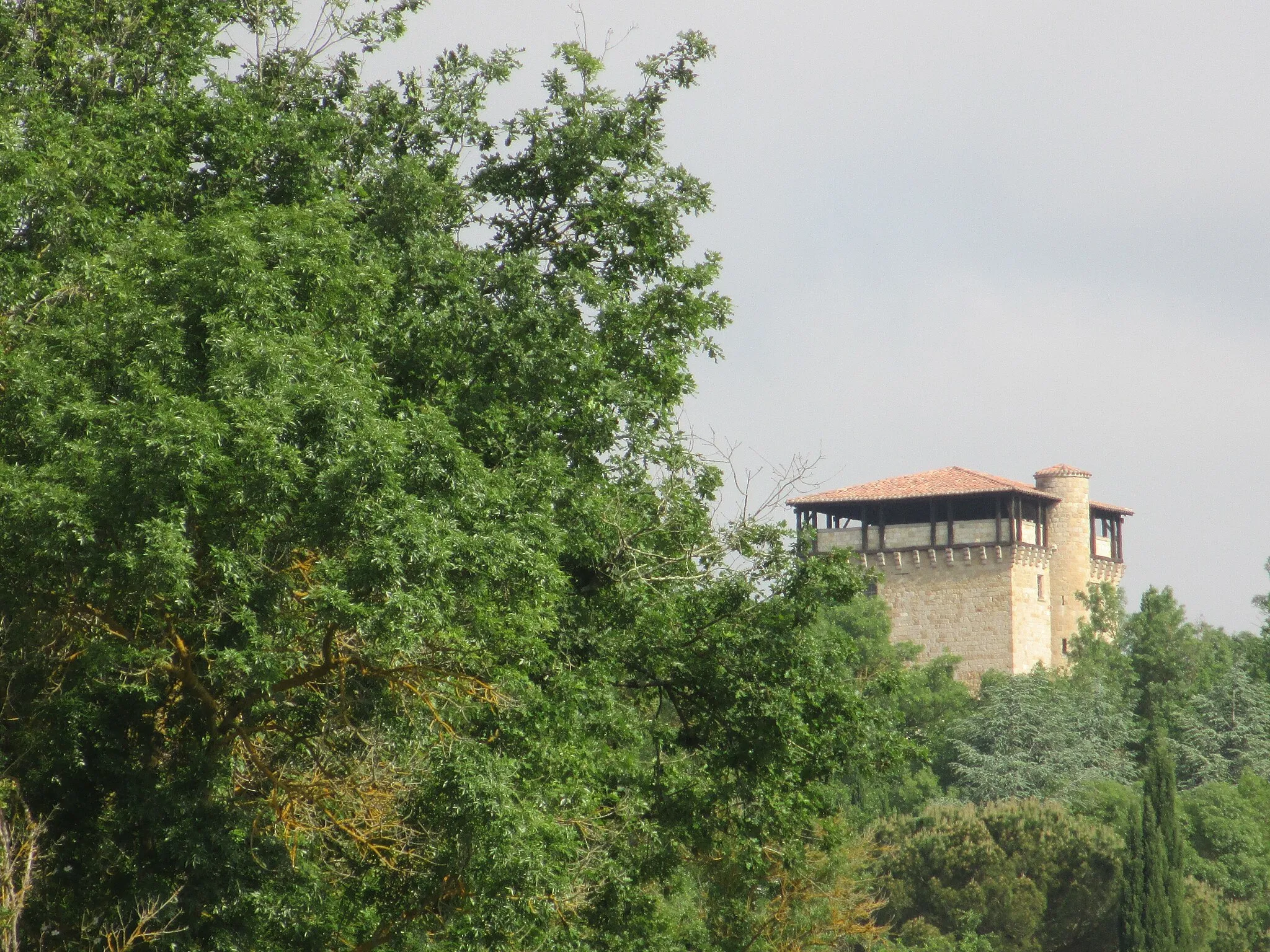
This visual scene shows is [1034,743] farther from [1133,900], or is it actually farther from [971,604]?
[1133,900]

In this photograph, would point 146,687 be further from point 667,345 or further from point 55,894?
point 667,345

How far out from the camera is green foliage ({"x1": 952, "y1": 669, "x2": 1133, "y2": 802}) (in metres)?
47.3

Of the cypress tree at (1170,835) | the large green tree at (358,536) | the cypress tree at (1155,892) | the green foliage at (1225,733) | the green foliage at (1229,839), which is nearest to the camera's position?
the large green tree at (358,536)

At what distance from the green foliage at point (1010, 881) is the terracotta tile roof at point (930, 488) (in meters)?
15.2

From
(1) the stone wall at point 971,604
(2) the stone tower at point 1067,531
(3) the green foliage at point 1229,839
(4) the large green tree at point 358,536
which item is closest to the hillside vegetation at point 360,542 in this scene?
(4) the large green tree at point 358,536

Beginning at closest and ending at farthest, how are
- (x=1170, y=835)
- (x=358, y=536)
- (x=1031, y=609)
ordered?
(x=358, y=536) → (x=1170, y=835) → (x=1031, y=609)

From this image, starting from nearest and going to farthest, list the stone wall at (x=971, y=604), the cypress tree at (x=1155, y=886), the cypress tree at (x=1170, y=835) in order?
the cypress tree at (x=1155, y=886) < the cypress tree at (x=1170, y=835) < the stone wall at (x=971, y=604)

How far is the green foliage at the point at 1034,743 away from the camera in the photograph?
1861 inches

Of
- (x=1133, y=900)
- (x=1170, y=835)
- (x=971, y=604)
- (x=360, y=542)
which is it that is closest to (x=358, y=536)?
(x=360, y=542)

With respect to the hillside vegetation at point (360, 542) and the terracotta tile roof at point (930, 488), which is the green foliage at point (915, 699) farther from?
the hillside vegetation at point (360, 542)

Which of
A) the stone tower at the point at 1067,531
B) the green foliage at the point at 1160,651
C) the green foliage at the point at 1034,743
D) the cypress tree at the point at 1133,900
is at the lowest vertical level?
the cypress tree at the point at 1133,900

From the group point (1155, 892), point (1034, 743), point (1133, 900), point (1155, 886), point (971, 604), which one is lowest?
point (1133, 900)

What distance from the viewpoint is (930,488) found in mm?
52125

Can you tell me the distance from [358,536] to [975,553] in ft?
146
